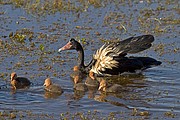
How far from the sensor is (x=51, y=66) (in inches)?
547

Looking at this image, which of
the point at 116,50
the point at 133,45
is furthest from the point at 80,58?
the point at 133,45

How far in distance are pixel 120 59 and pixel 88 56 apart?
161cm

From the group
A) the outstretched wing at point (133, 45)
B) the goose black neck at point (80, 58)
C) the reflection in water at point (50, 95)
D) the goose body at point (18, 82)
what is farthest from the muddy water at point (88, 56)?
the outstretched wing at point (133, 45)

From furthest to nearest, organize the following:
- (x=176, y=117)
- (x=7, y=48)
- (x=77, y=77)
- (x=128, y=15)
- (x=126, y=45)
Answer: (x=128, y=15)
(x=7, y=48)
(x=126, y=45)
(x=77, y=77)
(x=176, y=117)

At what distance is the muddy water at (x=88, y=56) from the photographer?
1099cm

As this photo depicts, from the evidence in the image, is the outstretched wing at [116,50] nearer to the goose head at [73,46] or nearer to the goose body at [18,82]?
the goose head at [73,46]

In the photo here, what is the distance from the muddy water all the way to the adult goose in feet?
0.70

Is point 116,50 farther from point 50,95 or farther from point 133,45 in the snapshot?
point 50,95

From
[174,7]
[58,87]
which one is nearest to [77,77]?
[58,87]

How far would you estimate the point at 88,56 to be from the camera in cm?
1512

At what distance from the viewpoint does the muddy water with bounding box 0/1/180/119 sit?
1099 centimetres

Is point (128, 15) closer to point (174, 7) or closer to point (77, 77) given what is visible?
point (174, 7)

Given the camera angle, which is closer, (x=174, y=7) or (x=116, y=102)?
(x=116, y=102)

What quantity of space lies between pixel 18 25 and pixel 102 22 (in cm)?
243
